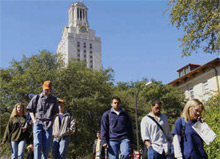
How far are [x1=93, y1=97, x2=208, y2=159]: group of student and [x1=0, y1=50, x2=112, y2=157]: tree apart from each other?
69.3ft

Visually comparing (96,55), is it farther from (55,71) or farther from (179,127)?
(179,127)

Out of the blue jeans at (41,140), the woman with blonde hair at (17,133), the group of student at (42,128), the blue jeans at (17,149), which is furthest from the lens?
the woman with blonde hair at (17,133)

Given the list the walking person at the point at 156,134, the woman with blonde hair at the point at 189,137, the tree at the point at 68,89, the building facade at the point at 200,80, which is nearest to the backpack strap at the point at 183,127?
the woman with blonde hair at the point at 189,137

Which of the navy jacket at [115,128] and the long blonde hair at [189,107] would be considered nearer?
the long blonde hair at [189,107]

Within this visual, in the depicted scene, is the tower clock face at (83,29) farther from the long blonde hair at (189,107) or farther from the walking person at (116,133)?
the long blonde hair at (189,107)

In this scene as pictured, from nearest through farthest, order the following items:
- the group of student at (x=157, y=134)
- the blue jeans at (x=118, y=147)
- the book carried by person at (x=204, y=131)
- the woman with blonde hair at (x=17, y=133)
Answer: the book carried by person at (x=204, y=131) < the group of student at (x=157, y=134) < the blue jeans at (x=118, y=147) < the woman with blonde hair at (x=17, y=133)

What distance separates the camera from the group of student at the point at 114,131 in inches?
197

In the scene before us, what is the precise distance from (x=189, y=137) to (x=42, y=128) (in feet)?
10.7

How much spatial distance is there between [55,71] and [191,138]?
25.4 meters

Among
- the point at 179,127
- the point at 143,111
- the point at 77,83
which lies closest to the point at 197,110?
the point at 179,127

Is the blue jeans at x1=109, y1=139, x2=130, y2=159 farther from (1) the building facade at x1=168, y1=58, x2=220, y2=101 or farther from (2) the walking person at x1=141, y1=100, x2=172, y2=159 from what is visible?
(1) the building facade at x1=168, y1=58, x2=220, y2=101

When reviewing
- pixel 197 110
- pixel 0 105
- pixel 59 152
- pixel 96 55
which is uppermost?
pixel 96 55

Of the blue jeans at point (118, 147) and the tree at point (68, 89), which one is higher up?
the tree at point (68, 89)

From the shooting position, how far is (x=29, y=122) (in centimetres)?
737
